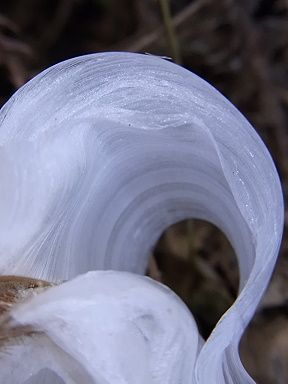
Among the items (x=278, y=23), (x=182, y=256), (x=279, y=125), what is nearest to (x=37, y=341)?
(x=182, y=256)

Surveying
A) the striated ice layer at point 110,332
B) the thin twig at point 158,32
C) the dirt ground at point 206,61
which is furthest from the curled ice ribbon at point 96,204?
the thin twig at point 158,32

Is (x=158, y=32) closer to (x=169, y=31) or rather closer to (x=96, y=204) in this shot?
(x=169, y=31)

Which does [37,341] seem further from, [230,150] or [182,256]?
[182,256]

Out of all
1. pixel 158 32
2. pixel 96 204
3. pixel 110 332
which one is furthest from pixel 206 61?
pixel 110 332

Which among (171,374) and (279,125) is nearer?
(171,374)

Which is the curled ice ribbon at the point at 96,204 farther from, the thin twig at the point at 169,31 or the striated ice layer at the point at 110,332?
the thin twig at the point at 169,31

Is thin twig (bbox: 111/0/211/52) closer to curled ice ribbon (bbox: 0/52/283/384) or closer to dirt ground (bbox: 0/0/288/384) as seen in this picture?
dirt ground (bbox: 0/0/288/384)
